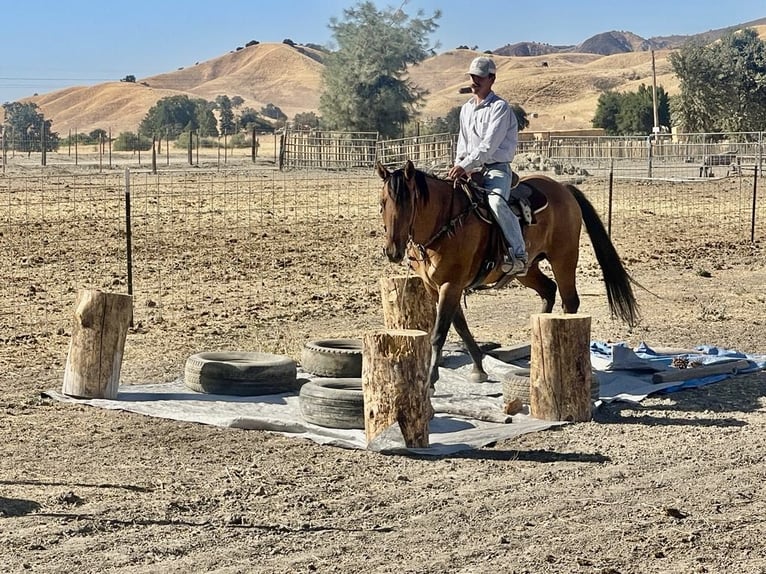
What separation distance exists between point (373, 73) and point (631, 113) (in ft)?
85.4

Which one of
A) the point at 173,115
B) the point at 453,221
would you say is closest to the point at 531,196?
the point at 453,221

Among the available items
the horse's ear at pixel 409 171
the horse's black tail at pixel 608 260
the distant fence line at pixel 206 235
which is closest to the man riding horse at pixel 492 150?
the horse's ear at pixel 409 171

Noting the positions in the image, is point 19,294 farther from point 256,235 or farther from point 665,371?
point 665,371

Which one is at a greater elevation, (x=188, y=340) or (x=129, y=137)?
(x=129, y=137)

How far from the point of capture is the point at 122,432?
303 inches

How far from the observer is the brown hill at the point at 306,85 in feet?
368

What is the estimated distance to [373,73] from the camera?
50.8 m

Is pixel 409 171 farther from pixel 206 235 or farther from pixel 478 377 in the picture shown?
pixel 206 235

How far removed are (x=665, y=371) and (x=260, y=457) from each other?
3.90 m

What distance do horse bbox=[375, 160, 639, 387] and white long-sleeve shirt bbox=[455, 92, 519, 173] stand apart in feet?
0.81

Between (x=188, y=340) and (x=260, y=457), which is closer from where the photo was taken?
(x=260, y=457)

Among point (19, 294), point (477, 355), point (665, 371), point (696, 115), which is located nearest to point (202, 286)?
point (19, 294)

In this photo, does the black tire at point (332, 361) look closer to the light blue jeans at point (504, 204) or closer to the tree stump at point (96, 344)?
the light blue jeans at point (504, 204)

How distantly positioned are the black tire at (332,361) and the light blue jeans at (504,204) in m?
1.51
